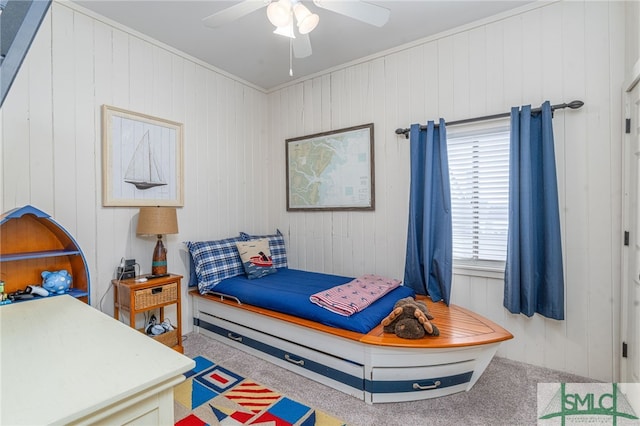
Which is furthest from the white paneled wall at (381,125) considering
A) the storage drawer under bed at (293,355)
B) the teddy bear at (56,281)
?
the storage drawer under bed at (293,355)

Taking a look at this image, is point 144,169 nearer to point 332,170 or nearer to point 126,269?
point 126,269

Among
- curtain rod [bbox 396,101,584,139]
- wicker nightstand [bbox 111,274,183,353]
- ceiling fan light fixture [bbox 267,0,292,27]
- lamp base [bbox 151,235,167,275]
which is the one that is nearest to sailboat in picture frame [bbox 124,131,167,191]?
lamp base [bbox 151,235,167,275]

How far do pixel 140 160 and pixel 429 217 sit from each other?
2.56 meters

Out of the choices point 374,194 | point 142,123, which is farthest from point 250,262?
point 142,123

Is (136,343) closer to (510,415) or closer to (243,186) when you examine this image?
(510,415)

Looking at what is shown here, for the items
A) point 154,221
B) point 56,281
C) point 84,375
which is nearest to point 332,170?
point 154,221

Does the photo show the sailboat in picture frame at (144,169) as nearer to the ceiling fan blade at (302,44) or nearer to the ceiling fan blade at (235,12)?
the ceiling fan blade at (235,12)

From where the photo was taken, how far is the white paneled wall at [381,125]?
7.00 feet

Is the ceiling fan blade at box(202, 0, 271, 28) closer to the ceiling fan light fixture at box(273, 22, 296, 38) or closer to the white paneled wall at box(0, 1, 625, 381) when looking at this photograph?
the ceiling fan light fixture at box(273, 22, 296, 38)

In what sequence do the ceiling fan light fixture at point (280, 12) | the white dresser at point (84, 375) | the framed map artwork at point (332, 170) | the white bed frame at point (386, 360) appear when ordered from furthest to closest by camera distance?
the framed map artwork at point (332, 170) < the white bed frame at point (386, 360) < the ceiling fan light fixture at point (280, 12) < the white dresser at point (84, 375)

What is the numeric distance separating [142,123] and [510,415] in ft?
11.4

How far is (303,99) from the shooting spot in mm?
3609

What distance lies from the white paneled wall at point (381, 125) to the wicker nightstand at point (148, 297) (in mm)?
181

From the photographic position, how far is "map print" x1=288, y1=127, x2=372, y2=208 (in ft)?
10.3
